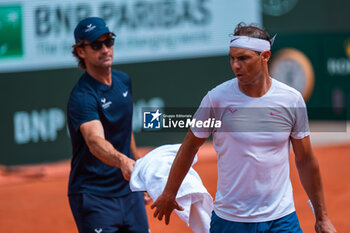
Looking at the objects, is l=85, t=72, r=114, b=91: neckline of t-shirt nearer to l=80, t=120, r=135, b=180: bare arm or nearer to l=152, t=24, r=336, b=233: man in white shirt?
l=80, t=120, r=135, b=180: bare arm

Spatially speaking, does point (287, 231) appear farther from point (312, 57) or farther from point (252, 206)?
point (312, 57)

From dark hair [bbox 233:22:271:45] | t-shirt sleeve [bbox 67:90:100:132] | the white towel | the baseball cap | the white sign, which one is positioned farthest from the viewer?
the white sign

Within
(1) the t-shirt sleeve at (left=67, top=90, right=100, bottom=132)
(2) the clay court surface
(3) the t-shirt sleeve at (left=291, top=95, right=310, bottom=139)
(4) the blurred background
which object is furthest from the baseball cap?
(4) the blurred background

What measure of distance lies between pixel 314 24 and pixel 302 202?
19.5 feet

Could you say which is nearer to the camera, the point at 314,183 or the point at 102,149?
the point at 314,183

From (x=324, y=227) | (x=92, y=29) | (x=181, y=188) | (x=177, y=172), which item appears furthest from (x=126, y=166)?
(x=324, y=227)

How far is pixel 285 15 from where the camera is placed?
1272 centimetres

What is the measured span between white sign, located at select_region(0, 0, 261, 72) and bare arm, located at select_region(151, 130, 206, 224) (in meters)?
7.76

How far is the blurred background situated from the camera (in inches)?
425

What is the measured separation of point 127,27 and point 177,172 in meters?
8.22

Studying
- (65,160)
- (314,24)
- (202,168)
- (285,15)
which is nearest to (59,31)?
(65,160)

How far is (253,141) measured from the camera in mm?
3414

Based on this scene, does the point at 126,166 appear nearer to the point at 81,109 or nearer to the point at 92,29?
the point at 81,109

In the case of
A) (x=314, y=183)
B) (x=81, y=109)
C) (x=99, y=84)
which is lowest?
(x=314, y=183)
